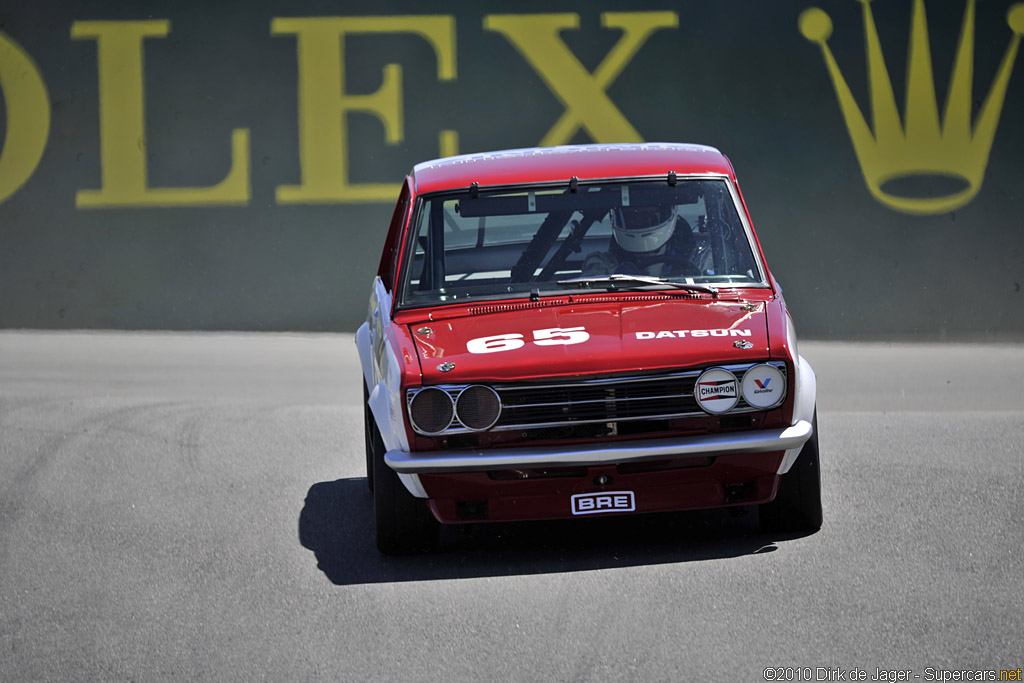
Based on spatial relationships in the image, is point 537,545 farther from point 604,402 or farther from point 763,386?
point 763,386

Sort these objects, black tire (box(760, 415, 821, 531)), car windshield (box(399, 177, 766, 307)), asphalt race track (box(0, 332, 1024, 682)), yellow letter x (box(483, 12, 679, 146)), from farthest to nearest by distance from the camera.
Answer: yellow letter x (box(483, 12, 679, 146)) < car windshield (box(399, 177, 766, 307)) < black tire (box(760, 415, 821, 531)) < asphalt race track (box(0, 332, 1024, 682))

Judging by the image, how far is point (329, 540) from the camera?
6.25 metres

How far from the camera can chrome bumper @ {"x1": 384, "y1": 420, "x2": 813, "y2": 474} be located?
17.7ft

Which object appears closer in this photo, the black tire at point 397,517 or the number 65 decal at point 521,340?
the number 65 decal at point 521,340

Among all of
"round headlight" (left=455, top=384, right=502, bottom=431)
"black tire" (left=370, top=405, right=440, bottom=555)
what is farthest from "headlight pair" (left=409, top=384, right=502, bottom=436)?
"black tire" (left=370, top=405, right=440, bottom=555)

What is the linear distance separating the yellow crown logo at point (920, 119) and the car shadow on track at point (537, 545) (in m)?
7.65

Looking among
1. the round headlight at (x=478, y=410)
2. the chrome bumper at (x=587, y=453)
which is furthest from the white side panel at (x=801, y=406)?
the round headlight at (x=478, y=410)

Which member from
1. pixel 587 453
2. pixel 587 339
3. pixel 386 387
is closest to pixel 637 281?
pixel 587 339

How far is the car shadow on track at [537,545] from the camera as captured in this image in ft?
18.4

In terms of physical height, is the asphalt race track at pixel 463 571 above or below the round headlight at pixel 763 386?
below

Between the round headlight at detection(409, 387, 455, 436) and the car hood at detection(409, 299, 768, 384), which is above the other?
the car hood at detection(409, 299, 768, 384)

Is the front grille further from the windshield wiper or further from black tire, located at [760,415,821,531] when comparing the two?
the windshield wiper

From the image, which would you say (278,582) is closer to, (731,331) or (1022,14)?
(731,331)

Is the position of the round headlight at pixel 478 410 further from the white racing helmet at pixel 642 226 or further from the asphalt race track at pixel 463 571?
the white racing helmet at pixel 642 226
